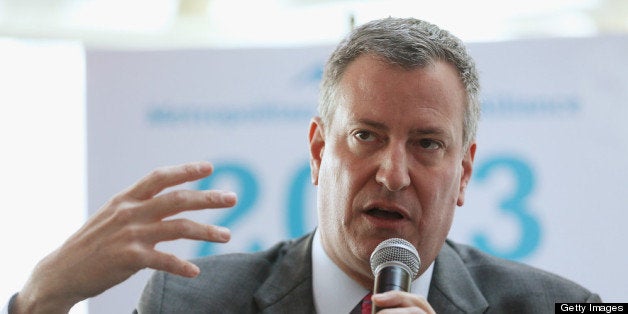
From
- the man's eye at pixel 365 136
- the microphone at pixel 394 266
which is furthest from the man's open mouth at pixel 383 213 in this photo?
the microphone at pixel 394 266

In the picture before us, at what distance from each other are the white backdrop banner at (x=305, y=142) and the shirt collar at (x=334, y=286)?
802mm

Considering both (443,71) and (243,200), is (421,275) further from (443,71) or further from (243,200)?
(243,200)

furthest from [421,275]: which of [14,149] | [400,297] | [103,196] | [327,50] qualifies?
[14,149]

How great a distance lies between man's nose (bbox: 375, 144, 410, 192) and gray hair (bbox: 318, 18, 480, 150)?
0.83 feet

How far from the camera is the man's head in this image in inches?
87.0

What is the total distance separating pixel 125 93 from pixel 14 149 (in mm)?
765

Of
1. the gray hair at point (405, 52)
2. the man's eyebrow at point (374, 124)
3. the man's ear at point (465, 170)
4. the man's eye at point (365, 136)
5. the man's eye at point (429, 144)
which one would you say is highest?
the gray hair at point (405, 52)

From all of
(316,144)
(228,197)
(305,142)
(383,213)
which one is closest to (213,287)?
(316,144)

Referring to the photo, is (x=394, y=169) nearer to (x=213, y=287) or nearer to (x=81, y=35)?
(x=213, y=287)

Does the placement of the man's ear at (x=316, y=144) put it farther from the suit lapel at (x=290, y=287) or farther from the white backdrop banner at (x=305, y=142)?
the white backdrop banner at (x=305, y=142)

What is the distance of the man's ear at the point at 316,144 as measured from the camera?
2522 mm

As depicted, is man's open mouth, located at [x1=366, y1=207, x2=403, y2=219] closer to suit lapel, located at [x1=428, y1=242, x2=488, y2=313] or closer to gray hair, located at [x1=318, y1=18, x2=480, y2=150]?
gray hair, located at [x1=318, y1=18, x2=480, y2=150]

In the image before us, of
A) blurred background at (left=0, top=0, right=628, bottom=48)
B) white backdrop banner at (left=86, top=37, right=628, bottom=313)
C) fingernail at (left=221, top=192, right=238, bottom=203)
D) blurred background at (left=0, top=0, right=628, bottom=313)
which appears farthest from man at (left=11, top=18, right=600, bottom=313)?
blurred background at (left=0, top=0, right=628, bottom=48)

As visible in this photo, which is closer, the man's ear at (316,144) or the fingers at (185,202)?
the fingers at (185,202)
